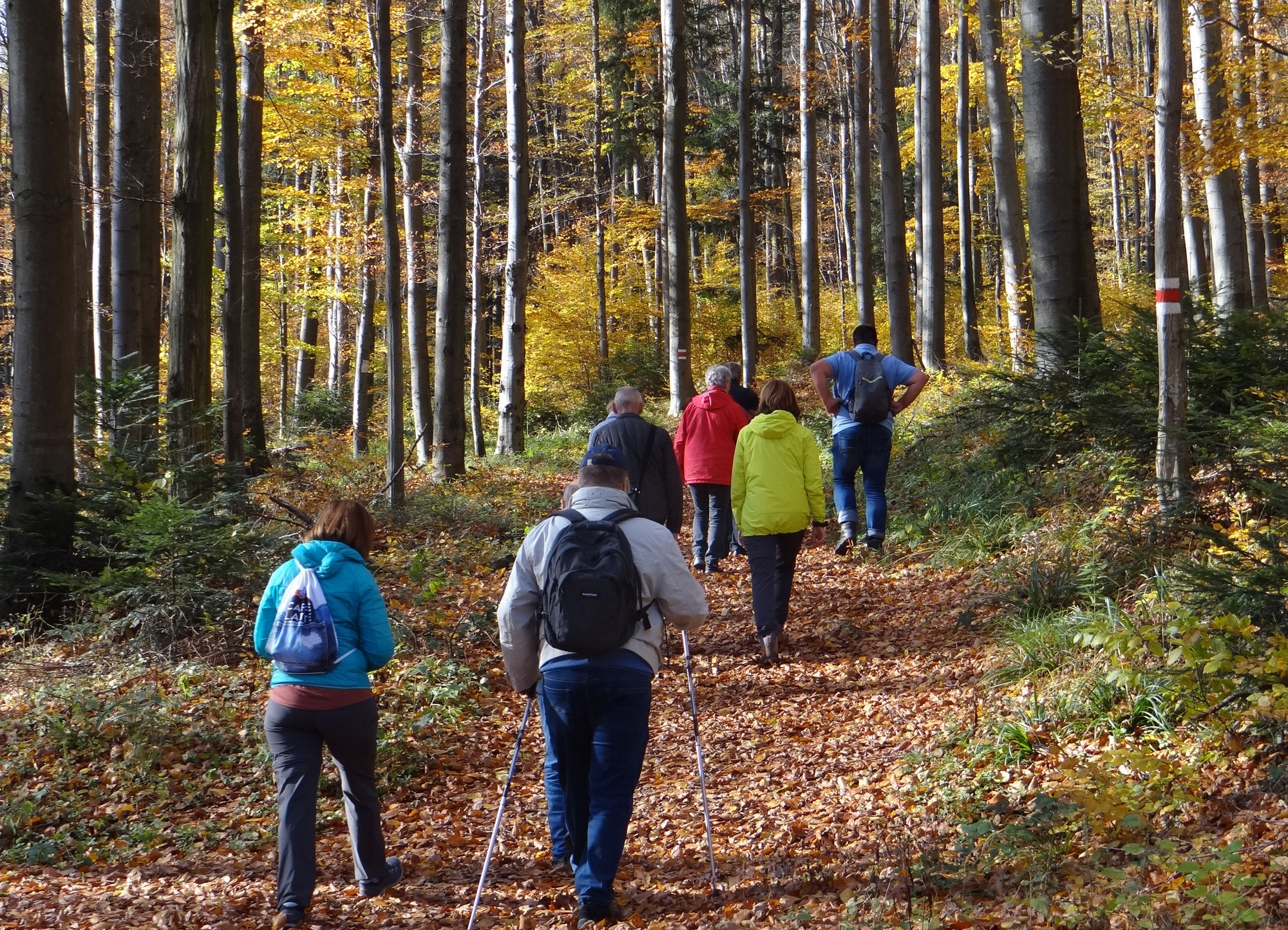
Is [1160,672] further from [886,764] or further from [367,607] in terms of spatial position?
[367,607]

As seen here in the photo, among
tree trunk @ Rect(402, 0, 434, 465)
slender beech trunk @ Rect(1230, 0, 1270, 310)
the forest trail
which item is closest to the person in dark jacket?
the forest trail

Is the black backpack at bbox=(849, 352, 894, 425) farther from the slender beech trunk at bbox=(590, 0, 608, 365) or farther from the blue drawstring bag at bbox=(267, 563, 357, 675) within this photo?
the slender beech trunk at bbox=(590, 0, 608, 365)

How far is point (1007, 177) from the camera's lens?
58.0 ft

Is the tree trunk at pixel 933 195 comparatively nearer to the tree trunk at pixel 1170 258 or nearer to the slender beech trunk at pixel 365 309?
the slender beech trunk at pixel 365 309

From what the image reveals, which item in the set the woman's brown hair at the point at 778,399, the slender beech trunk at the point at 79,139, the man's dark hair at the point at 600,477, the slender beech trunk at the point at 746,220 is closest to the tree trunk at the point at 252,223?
the slender beech trunk at the point at 79,139

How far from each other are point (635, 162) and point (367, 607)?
30.2 m

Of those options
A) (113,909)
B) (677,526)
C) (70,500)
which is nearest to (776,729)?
(677,526)

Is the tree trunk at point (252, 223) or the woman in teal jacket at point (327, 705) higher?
the tree trunk at point (252, 223)

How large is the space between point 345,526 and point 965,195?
21878 millimetres

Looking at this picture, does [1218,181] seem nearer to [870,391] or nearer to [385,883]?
[870,391]

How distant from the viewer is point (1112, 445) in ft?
29.3

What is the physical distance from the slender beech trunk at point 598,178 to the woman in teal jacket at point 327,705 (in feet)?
74.5

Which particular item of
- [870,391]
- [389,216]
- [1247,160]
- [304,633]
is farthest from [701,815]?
[1247,160]

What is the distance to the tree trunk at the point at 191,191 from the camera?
10.3 metres
